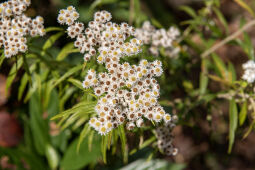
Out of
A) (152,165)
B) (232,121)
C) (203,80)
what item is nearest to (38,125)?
(152,165)

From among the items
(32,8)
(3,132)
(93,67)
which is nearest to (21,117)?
(3,132)

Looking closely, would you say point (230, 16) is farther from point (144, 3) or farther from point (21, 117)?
point (21, 117)

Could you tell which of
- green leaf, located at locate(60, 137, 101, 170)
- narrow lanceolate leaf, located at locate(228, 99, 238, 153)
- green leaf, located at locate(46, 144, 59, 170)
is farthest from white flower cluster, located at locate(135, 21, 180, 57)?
green leaf, located at locate(46, 144, 59, 170)

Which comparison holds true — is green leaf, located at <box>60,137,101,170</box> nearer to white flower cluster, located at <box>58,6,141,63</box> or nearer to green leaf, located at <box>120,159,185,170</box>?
green leaf, located at <box>120,159,185,170</box>

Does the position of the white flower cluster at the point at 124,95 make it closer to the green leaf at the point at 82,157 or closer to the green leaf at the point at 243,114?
the green leaf at the point at 243,114

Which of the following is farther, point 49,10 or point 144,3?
point 144,3

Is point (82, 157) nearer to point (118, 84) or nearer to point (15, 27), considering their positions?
point (118, 84)
